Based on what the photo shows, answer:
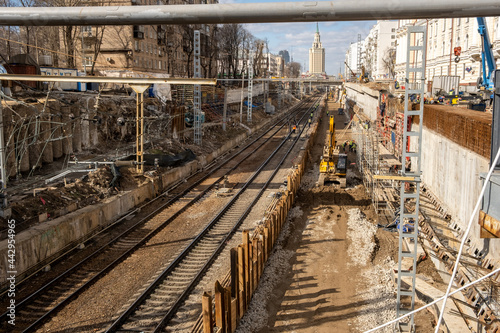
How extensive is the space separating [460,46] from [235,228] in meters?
32.8

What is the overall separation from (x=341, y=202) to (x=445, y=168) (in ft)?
16.0

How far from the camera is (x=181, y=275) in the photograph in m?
11.7

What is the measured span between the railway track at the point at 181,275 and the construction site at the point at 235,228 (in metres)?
0.05

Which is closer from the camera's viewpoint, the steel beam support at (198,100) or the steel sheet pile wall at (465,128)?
the steel sheet pile wall at (465,128)

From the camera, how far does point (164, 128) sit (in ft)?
90.2

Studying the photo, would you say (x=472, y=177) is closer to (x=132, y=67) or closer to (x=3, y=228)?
(x=3, y=228)

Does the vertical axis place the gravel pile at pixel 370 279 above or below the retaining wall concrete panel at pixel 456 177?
below

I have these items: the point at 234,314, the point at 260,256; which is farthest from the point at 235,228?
the point at 234,314

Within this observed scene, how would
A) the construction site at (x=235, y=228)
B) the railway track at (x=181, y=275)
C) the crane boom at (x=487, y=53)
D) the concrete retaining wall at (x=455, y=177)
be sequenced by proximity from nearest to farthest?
the construction site at (x=235, y=228)
the railway track at (x=181, y=275)
the concrete retaining wall at (x=455, y=177)
the crane boom at (x=487, y=53)

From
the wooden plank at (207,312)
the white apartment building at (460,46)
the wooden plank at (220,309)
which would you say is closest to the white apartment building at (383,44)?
the white apartment building at (460,46)

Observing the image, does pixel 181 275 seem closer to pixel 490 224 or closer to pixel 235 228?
pixel 235 228

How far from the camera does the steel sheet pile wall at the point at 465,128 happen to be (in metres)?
13.6

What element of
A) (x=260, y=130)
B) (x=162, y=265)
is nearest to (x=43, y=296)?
(x=162, y=265)

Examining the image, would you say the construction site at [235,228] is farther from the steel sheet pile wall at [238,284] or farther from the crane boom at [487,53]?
the crane boom at [487,53]
